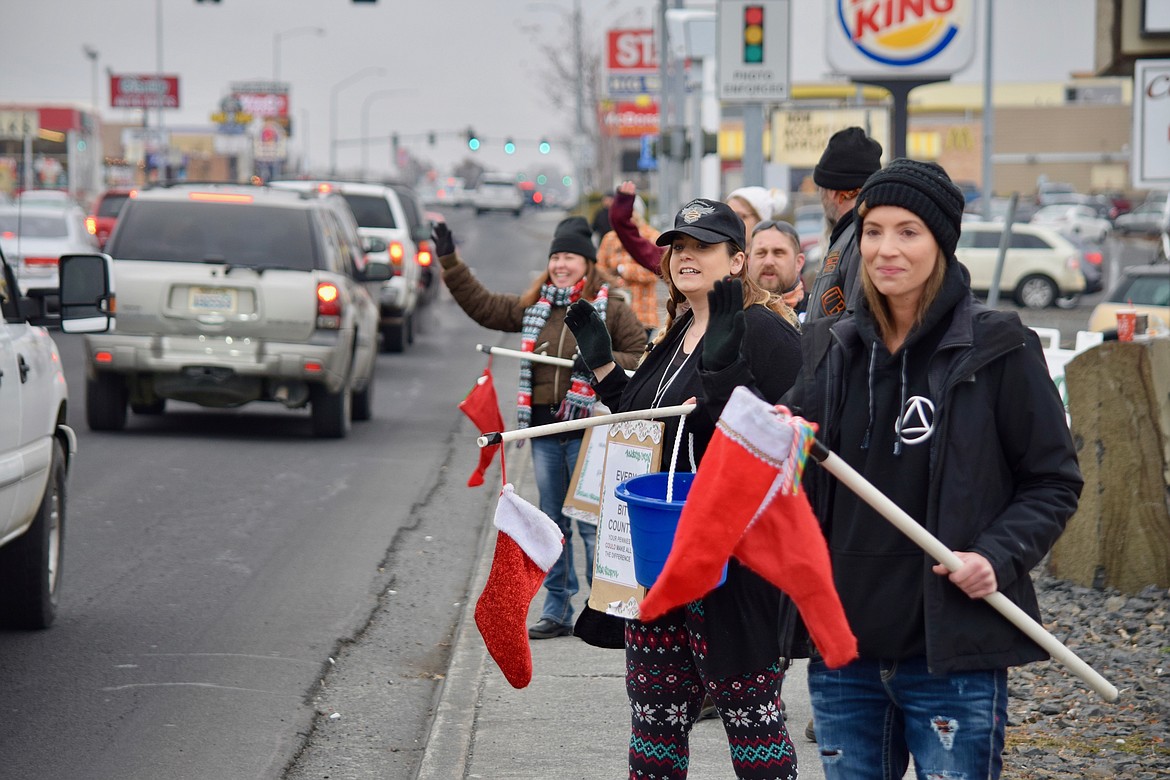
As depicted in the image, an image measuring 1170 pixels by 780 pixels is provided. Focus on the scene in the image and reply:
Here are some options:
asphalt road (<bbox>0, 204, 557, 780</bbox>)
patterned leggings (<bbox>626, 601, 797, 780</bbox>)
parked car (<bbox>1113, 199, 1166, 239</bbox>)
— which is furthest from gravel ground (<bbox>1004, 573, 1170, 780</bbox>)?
parked car (<bbox>1113, 199, 1166, 239</bbox>)

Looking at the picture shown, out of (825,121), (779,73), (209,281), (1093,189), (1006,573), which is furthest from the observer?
(1093,189)

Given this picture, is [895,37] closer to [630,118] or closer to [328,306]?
[328,306]

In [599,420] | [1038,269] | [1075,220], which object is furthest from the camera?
[1075,220]

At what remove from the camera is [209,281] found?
40.7ft

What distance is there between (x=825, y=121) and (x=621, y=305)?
3014 cm

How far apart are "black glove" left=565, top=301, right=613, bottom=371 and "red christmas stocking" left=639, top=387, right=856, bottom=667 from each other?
Answer: 118 cm

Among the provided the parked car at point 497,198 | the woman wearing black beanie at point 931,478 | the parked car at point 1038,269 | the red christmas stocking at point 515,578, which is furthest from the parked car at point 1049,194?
the woman wearing black beanie at point 931,478

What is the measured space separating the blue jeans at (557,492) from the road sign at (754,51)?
8.14 m

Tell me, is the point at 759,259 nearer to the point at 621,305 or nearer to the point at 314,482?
the point at 621,305

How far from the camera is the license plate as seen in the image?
Answer: 490 inches

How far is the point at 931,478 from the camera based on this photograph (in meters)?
3.07

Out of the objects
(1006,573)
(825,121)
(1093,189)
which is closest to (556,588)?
(1006,573)

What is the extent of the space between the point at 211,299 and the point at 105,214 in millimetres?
16836

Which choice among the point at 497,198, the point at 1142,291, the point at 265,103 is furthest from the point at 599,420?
the point at 265,103
